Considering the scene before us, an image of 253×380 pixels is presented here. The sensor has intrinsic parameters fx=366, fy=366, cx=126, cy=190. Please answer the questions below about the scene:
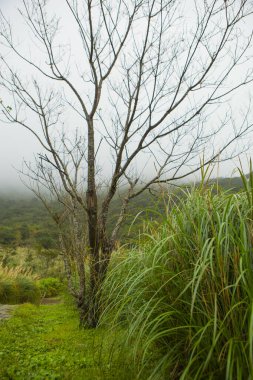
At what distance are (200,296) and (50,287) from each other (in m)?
11.3

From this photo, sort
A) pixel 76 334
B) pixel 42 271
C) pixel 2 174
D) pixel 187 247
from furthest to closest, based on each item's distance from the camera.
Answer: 1. pixel 2 174
2. pixel 42 271
3. pixel 76 334
4. pixel 187 247

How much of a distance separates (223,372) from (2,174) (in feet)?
373

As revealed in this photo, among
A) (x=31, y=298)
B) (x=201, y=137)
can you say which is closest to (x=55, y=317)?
(x=31, y=298)

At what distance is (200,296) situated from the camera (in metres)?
2.15

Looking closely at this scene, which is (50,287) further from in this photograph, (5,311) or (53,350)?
(53,350)

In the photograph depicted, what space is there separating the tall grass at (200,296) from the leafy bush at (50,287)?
10.0 m

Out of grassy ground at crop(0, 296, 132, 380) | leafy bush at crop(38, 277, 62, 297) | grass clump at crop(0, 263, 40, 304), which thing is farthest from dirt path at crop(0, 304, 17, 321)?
leafy bush at crop(38, 277, 62, 297)

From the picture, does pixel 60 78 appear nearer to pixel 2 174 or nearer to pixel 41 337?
pixel 41 337

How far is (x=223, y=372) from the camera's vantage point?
2064 millimetres

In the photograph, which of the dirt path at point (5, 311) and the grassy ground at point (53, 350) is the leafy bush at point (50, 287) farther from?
the grassy ground at point (53, 350)

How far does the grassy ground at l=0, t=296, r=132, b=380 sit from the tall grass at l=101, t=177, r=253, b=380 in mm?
528

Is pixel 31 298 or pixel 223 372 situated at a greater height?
pixel 223 372

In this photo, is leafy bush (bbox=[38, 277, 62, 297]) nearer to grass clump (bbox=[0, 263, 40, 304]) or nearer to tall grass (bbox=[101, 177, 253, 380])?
grass clump (bbox=[0, 263, 40, 304])

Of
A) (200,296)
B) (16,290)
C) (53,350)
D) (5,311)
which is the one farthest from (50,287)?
(200,296)
